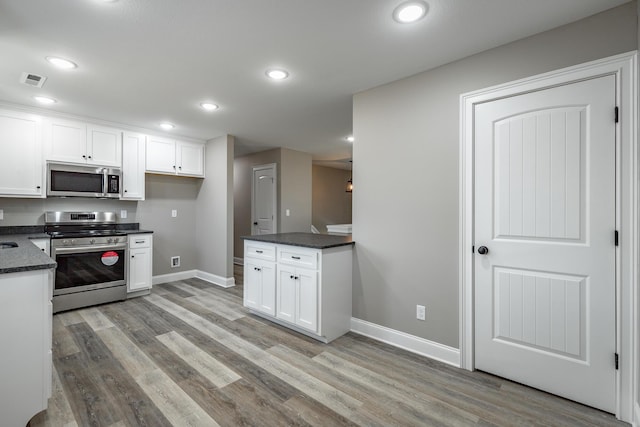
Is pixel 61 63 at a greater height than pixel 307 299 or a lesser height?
greater

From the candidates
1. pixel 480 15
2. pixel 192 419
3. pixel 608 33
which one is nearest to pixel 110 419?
pixel 192 419

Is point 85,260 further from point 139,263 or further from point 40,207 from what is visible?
point 40,207

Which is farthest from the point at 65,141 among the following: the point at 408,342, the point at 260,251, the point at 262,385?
the point at 408,342

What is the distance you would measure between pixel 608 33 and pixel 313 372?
293cm

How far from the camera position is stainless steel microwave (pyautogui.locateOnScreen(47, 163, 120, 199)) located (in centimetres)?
365

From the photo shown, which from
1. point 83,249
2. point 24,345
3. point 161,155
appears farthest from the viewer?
point 161,155

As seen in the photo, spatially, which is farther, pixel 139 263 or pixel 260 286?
pixel 139 263

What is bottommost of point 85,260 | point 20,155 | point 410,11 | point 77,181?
point 85,260

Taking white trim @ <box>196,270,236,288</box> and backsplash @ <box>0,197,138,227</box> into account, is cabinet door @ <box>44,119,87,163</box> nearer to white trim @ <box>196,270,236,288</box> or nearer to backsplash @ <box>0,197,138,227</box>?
backsplash @ <box>0,197,138,227</box>

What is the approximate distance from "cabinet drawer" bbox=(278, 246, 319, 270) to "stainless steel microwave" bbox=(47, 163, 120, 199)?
2.74m

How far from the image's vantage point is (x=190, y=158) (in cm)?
496

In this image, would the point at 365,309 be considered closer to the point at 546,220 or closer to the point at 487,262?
the point at 487,262

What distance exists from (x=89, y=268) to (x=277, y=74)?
3264 millimetres

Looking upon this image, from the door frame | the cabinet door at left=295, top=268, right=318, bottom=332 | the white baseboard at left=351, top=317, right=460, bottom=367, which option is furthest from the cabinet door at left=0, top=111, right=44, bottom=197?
the door frame
